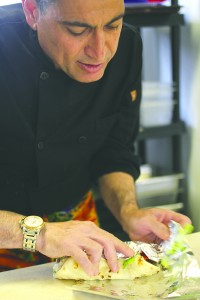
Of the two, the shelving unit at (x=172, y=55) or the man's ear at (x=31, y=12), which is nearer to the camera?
the man's ear at (x=31, y=12)

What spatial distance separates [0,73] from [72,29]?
0.28 metres

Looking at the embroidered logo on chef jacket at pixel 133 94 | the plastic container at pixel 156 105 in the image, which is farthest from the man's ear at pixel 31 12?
the plastic container at pixel 156 105

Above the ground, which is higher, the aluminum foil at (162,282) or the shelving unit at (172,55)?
the shelving unit at (172,55)

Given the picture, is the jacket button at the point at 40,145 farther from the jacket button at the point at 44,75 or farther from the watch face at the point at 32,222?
the watch face at the point at 32,222

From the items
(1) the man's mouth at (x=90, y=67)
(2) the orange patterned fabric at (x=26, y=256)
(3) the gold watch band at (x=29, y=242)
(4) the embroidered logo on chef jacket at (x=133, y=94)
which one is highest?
(1) the man's mouth at (x=90, y=67)

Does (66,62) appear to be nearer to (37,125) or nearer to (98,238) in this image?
(37,125)

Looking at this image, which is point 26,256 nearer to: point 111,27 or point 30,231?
point 30,231

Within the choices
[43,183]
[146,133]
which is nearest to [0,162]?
[43,183]

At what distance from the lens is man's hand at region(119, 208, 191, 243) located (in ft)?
3.81

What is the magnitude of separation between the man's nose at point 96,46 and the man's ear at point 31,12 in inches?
6.2

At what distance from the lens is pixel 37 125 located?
1.27 meters

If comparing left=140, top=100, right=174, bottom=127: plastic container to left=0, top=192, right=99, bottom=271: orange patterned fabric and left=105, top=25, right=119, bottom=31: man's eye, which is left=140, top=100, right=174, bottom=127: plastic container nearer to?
left=0, top=192, right=99, bottom=271: orange patterned fabric

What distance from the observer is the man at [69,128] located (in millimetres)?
1031

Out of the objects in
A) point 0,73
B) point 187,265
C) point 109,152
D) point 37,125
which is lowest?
point 187,265
